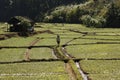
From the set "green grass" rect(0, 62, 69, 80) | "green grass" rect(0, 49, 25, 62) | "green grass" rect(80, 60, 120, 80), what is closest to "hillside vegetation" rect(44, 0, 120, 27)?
"green grass" rect(0, 49, 25, 62)

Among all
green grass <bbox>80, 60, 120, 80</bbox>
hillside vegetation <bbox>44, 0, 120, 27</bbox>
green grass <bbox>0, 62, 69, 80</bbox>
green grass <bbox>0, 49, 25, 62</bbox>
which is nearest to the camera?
green grass <bbox>80, 60, 120, 80</bbox>

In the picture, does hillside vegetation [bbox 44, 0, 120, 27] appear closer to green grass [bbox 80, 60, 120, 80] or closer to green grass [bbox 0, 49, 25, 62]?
green grass [bbox 0, 49, 25, 62]

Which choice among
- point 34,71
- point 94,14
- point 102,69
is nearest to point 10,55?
point 34,71

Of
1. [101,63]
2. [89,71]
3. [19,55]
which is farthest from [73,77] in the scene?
[19,55]

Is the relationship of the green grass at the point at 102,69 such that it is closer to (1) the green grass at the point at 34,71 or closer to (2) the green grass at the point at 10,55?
(1) the green grass at the point at 34,71

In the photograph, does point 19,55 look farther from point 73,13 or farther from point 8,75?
point 73,13

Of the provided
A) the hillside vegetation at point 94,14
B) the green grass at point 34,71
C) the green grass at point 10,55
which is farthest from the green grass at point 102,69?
the hillside vegetation at point 94,14

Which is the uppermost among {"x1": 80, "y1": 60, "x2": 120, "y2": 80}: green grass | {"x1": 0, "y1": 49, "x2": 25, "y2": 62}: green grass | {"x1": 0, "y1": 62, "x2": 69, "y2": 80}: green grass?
{"x1": 80, "y1": 60, "x2": 120, "y2": 80}: green grass

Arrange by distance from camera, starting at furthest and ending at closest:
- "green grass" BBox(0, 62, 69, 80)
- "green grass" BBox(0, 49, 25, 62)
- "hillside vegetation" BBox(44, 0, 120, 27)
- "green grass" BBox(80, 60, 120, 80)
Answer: "hillside vegetation" BBox(44, 0, 120, 27), "green grass" BBox(0, 49, 25, 62), "green grass" BBox(0, 62, 69, 80), "green grass" BBox(80, 60, 120, 80)
